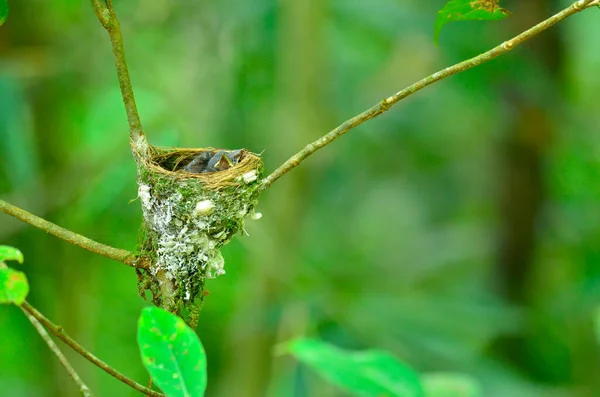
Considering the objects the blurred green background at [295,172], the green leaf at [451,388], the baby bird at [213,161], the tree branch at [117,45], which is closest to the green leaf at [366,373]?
the green leaf at [451,388]

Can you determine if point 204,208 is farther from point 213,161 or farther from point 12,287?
point 12,287

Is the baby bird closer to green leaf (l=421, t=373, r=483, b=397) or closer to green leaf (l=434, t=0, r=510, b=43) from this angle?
green leaf (l=421, t=373, r=483, b=397)

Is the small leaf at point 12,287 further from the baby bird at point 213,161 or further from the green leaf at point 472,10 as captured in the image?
the baby bird at point 213,161

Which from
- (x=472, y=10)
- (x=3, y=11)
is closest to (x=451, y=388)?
(x=472, y=10)

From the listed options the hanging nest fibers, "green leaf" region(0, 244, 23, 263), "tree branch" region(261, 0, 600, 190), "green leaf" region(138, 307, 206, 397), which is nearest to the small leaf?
"green leaf" region(0, 244, 23, 263)

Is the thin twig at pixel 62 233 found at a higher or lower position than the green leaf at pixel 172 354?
higher
